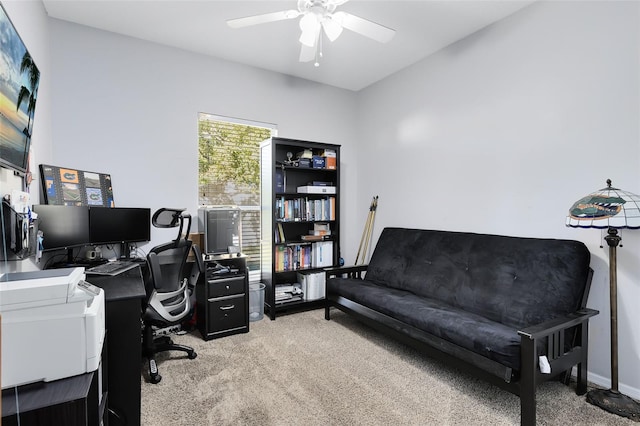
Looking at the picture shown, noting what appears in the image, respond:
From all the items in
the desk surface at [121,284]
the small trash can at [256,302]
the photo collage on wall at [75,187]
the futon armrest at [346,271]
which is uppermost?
the photo collage on wall at [75,187]

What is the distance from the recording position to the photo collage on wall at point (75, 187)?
2301 mm

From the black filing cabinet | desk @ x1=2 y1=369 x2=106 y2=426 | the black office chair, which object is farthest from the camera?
the black filing cabinet

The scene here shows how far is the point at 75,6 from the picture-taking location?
249 cm

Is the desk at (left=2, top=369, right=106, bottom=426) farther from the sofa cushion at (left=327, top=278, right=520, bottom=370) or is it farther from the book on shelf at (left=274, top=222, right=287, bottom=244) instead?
the book on shelf at (left=274, top=222, right=287, bottom=244)

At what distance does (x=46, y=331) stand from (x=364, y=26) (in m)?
2.32

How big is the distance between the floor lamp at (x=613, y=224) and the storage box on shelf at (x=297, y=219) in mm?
2352

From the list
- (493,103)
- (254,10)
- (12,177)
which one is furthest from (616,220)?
(12,177)

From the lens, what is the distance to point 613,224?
1.75 metres

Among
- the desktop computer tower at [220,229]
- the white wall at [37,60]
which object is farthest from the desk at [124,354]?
the desktop computer tower at [220,229]

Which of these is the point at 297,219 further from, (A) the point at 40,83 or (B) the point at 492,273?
(A) the point at 40,83

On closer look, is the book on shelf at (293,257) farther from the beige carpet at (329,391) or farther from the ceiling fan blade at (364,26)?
the ceiling fan blade at (364,26)

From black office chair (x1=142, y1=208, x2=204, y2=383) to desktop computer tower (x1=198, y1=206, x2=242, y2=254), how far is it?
0.45 metres

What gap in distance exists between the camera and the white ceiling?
248 centimetres

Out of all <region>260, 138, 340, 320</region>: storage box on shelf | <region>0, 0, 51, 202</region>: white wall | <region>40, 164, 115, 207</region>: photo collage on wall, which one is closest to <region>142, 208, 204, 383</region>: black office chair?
<region>40, 164, 115, 207</region>: photo collage on wall
